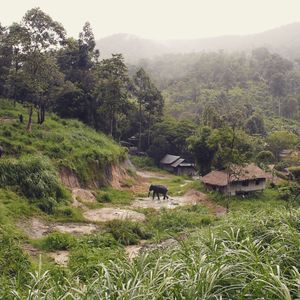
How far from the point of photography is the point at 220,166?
36.0m

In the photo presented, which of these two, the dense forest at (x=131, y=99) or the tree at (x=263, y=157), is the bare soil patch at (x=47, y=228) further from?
the tree at (x=263, y=157)

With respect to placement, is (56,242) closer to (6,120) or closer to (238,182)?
(6,120)

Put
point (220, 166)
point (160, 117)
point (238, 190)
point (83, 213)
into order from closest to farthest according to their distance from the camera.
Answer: point (83, 213) → point (238, 190) → point (220, 166) → point (160, 117)

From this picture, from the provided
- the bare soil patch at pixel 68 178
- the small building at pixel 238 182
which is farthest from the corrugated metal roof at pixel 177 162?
the bare soil patch at pixel 68 178

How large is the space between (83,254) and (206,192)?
2080cm

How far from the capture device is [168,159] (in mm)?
48750

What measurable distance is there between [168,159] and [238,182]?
57.4ft

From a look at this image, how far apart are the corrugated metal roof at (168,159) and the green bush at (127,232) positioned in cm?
2889

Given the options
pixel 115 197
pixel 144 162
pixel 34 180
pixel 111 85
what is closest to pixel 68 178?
pixel 115 197

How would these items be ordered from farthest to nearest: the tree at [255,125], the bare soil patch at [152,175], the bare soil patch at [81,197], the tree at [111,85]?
the tree at [255,125]
the bare soil patch at [152,175]
the tree at [111,85]
the bare soil patch at [81,197]

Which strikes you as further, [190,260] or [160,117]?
[160,117]

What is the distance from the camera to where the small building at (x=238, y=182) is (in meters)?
31.6

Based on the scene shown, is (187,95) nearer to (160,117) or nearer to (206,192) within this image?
(160,117)

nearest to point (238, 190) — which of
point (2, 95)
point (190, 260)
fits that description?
point (2, 95)
